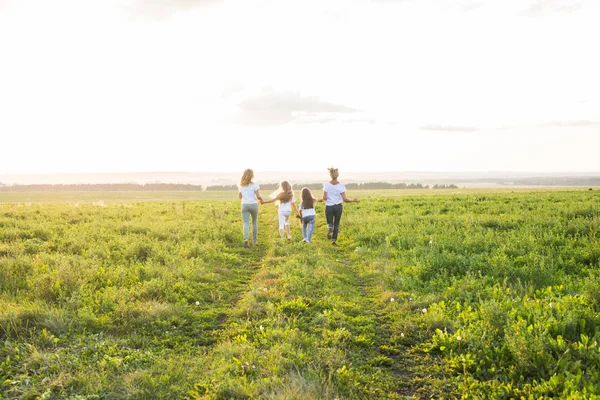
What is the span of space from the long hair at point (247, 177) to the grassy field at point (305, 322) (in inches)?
123

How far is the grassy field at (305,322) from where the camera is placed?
200 inches

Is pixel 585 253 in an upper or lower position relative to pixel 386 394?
upper

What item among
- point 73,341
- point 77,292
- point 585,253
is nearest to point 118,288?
point 77,292

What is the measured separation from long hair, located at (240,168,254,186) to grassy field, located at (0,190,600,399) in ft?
10.2

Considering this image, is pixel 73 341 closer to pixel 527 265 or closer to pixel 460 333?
pixel 460 333

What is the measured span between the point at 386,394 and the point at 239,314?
3.50m

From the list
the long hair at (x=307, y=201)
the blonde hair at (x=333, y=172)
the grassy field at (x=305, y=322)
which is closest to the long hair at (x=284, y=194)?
the long hair at (x=307, y=201)

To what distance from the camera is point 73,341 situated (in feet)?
21.0

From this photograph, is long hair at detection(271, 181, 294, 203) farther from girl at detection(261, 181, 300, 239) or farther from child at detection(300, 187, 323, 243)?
child at detection(300, 187, 323, 243)

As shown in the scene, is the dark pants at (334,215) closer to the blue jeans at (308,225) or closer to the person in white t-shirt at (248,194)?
the blue jeans at (308,225)

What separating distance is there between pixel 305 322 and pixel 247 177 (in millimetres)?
8495

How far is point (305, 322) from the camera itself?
7.15 meters

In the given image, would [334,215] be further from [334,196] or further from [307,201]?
[307,201]

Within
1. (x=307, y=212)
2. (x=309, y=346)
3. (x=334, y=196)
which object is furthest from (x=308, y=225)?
(x=309, y=346)
